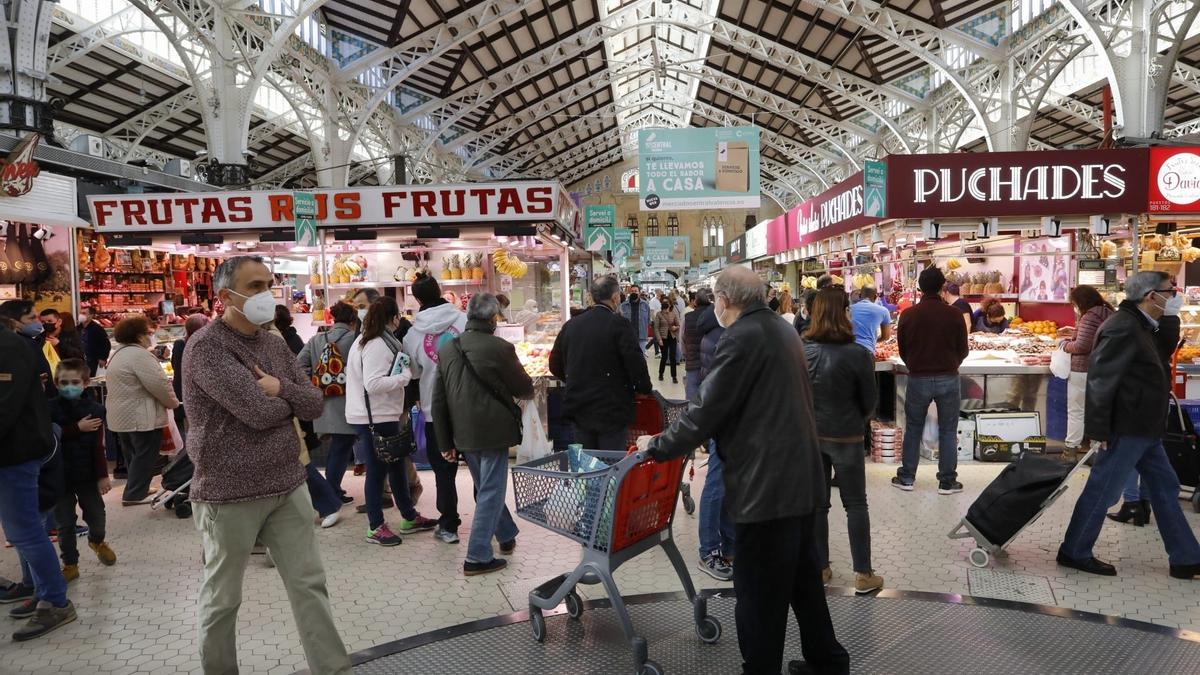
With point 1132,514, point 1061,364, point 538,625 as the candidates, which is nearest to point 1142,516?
point 1132,514

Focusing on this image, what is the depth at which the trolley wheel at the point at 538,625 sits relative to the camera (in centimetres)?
332

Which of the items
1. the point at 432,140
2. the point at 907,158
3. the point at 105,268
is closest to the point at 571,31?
the point at 432,140

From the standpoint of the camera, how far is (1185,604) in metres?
3.62

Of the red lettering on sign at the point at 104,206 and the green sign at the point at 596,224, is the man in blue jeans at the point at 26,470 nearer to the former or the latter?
the red lettering on sign at the point at 104,206

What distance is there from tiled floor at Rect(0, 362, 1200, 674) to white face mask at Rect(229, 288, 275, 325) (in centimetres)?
156

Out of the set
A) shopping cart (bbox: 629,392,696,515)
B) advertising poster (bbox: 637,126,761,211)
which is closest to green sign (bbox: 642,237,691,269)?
advertising poster (bbox: 637,126,761,211)

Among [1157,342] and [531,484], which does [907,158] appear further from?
[531,484]

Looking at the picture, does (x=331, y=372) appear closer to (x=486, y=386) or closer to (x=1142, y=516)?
(x=486, y=386)

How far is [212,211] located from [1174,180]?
393 inches

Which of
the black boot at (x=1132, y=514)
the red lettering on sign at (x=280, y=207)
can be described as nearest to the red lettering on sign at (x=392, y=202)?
the red lettering on sign at (x=280, y=207)

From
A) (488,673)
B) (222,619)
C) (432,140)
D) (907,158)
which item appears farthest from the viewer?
(432,140)

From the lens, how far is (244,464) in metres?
2.49

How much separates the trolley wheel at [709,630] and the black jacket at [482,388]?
1.36 meters

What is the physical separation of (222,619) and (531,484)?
1266 mm
